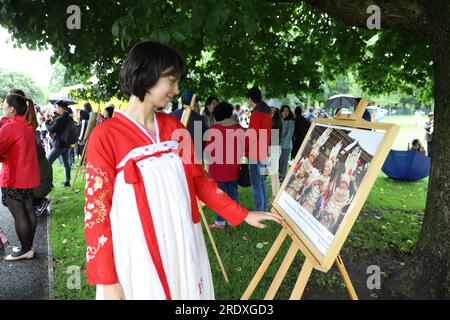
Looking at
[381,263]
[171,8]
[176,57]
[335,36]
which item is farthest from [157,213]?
[335,36]

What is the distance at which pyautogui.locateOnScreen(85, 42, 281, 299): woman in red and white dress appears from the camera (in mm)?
1597

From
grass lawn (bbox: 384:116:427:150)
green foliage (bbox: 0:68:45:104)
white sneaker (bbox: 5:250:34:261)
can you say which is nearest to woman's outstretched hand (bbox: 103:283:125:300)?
white sneaker (bbox: 5:250:34:261)

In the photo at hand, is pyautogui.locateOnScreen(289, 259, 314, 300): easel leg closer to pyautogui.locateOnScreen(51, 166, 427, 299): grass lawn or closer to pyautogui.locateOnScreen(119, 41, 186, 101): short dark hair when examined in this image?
pyautogui.locateOnScreen(119, 41, 186, 101): short dark hair

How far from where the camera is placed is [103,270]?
157 centimetres

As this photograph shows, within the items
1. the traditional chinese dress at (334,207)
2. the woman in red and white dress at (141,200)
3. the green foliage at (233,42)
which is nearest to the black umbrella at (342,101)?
the green foliage at (233,42)

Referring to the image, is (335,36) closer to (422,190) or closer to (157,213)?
(422,190)

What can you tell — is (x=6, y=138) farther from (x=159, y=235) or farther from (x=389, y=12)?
(x=389, y=12)

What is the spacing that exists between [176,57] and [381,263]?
3.62m

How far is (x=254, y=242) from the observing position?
4.72 m

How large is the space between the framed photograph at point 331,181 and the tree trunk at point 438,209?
60.6 inches

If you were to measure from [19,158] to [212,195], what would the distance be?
2.92m

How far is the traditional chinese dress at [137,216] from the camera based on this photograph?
1593 mm

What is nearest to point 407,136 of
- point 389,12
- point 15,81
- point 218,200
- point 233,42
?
point 233,42

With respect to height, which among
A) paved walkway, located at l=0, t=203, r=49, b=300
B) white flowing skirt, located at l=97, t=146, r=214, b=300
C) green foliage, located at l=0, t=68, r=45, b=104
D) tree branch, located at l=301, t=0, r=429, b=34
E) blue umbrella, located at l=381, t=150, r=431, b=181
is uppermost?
green foliage, located at l=0, t=68, r=45, b=104
